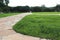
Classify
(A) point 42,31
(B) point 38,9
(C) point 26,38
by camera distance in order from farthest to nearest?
(B) point 38,9 → (A) point 42,31 → (C) point 26,38

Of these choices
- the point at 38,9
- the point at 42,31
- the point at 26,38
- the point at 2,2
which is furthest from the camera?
the point at 2,2

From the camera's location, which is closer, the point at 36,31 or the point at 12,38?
the point at 12,38

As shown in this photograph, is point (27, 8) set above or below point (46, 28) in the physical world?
below

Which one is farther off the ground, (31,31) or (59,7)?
(31,31)

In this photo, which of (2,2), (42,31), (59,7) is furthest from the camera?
(2,2)

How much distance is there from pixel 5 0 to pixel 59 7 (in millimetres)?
15168

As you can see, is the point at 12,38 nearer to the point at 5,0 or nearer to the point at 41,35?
the point at 41,35

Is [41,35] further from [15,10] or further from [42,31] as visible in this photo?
[15,10]

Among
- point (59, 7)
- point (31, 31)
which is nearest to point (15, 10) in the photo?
point (59, 7)

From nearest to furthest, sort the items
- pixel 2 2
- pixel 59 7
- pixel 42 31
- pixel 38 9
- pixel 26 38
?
pixel 26 38
pixel 42 31
pixel 59 7
pixel 38 9
pixel 2 2

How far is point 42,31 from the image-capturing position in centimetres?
873

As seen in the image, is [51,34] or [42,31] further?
[42,31]

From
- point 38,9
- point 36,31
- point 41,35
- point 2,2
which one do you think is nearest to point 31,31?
point 36,31

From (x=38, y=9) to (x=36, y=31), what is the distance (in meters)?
40.8
